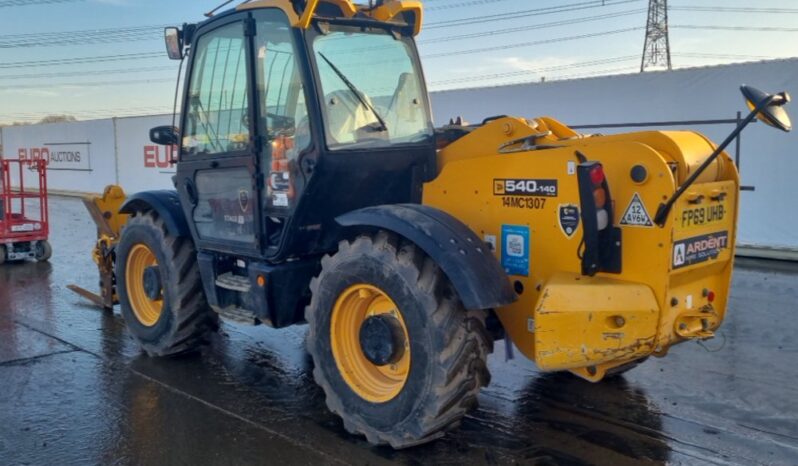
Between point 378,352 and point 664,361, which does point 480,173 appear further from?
point 664,361

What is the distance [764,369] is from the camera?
18.2 feet

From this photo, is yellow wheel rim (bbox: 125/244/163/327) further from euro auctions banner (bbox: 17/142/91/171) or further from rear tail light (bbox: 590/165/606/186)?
euro auctions banner (bbox: 17/142/91/171)

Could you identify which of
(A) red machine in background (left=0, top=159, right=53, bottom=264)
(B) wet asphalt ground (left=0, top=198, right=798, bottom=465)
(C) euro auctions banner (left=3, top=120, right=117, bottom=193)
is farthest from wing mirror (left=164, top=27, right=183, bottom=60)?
(C) euro auctions banner (left=3, top=120, right=117, bottom=193)

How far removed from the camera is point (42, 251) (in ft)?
36.5

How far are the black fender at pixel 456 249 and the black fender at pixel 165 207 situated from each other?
7.20 feet

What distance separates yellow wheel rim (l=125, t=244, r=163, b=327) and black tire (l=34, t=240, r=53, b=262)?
570 centimetres

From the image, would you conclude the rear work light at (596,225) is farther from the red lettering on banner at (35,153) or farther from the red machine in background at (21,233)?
the red lettering on banner at (35,153)

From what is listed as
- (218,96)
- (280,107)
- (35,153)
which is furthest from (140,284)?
(35,153)

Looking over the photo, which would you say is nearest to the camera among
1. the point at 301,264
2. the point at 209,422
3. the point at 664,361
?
the point at 209,422

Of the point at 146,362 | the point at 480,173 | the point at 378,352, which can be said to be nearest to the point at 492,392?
the point at 378,352

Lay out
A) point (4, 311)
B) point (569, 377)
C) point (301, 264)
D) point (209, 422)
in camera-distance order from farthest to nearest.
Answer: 1. point (4, 311)
2. point (569, 377)
3. point (301, 264)
4. point (209, 422)

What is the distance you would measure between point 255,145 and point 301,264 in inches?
34.1

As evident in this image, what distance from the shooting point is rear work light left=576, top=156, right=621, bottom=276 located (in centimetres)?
369

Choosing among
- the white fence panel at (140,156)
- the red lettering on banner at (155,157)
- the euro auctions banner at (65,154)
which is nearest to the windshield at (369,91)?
the red lettering on banner at (155,157)
